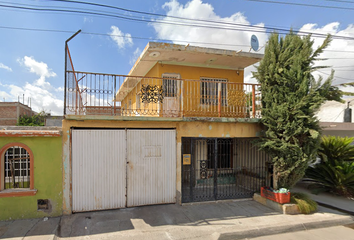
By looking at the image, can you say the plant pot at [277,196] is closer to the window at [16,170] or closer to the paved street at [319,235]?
the paved street at [319,235]

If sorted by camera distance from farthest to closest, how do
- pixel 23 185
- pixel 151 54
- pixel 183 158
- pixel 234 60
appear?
pixel 234 60 → pixel 151 54 → pixel 183 158 → pixel 23 185

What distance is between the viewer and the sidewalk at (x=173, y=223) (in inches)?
170

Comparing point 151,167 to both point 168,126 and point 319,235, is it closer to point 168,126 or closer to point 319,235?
point 168,126

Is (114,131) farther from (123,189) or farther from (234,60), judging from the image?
(234,60)

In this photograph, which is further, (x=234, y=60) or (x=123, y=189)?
(x=234, y=60)

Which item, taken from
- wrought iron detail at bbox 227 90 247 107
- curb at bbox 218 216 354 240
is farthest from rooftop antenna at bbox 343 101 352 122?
wrought iron detail at bbox 227 90 247 107

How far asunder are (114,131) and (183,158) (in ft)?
7.61

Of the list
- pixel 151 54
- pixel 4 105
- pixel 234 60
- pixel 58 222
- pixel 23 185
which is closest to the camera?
pixel 58 222

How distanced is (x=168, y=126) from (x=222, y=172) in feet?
11.7

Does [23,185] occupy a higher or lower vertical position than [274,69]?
lower

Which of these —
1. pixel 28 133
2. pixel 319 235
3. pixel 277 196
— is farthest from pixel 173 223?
pixel 28 133

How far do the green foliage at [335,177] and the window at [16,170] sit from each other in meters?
9.89

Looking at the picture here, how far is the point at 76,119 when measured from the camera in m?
5.25

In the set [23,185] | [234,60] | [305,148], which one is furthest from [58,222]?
[234,60]
